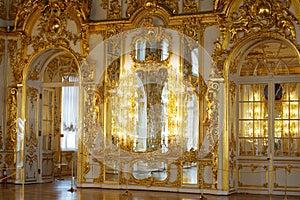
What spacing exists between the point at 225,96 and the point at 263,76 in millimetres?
1006

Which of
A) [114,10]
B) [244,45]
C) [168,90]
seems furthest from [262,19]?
[114,10]


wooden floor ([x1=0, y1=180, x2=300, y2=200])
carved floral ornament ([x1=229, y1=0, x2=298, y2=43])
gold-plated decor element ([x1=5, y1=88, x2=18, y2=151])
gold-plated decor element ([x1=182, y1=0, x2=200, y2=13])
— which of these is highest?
gold-plated decor element ([x1=182, y1=0, x2=200, y2=13])

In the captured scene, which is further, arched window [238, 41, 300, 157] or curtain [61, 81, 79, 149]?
curtain [61, 81, 79, 149]

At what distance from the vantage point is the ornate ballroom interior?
43.3ft

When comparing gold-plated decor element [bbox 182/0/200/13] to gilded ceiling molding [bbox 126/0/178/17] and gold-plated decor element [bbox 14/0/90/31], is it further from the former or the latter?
gold-plated decor element [bbox 14/0/90/31]

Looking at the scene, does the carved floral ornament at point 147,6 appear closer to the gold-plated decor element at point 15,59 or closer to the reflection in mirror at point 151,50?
the reflection in mirror at point 151,50

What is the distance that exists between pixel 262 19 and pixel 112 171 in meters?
4.83

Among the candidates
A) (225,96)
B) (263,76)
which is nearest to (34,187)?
(225,96)

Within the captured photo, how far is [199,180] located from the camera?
1333 centimetres

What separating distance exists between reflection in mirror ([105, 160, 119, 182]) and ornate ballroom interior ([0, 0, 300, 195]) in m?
0.02

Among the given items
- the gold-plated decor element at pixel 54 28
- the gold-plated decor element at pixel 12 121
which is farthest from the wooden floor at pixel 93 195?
the gold-plated decor element at pixel 54 28

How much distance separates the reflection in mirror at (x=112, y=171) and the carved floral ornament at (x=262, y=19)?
390cm

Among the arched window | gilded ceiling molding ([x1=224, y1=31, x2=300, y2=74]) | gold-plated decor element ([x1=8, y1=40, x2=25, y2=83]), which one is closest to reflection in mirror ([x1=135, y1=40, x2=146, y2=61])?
gilded ceiling molding ([x1=224, y1=31, x2=300, y2=74])

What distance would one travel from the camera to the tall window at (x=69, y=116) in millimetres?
19562
